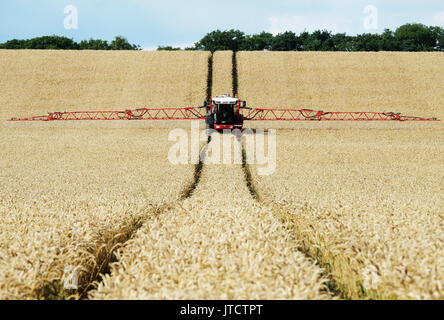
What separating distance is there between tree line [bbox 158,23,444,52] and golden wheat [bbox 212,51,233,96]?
125 feet

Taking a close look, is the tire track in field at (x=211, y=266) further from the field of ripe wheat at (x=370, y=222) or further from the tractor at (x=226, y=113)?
the tractor at (x=226, y=113)

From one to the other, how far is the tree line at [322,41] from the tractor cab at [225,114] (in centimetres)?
7006

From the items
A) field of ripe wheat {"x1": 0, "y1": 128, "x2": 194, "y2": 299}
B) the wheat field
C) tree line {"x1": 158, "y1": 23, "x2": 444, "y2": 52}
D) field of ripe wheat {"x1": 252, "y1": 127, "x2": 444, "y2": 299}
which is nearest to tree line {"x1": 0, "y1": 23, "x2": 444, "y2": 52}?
tree line {"x1": 158, "y1": 23, "x2": 444, "y2": 52}

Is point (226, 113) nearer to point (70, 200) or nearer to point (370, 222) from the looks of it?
point (70, 200)

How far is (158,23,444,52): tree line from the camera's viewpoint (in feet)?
306

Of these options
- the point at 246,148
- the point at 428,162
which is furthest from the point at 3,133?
the point at 428,162

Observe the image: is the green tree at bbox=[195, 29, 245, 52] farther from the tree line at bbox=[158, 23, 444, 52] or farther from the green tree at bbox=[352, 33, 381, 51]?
the green tree at bbox=[352, 33, 381, 51]

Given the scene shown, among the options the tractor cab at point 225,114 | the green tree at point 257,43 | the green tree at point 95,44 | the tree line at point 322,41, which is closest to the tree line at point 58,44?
the green tree at point 95,44

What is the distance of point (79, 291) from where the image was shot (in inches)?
173

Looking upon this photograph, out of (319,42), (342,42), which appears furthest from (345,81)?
(342,42)

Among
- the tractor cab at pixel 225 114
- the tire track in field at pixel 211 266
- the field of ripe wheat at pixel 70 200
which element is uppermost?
the tractor cab at pixel 225 114

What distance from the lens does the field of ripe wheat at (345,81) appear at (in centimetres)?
4491

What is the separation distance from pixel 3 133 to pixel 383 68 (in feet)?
154
